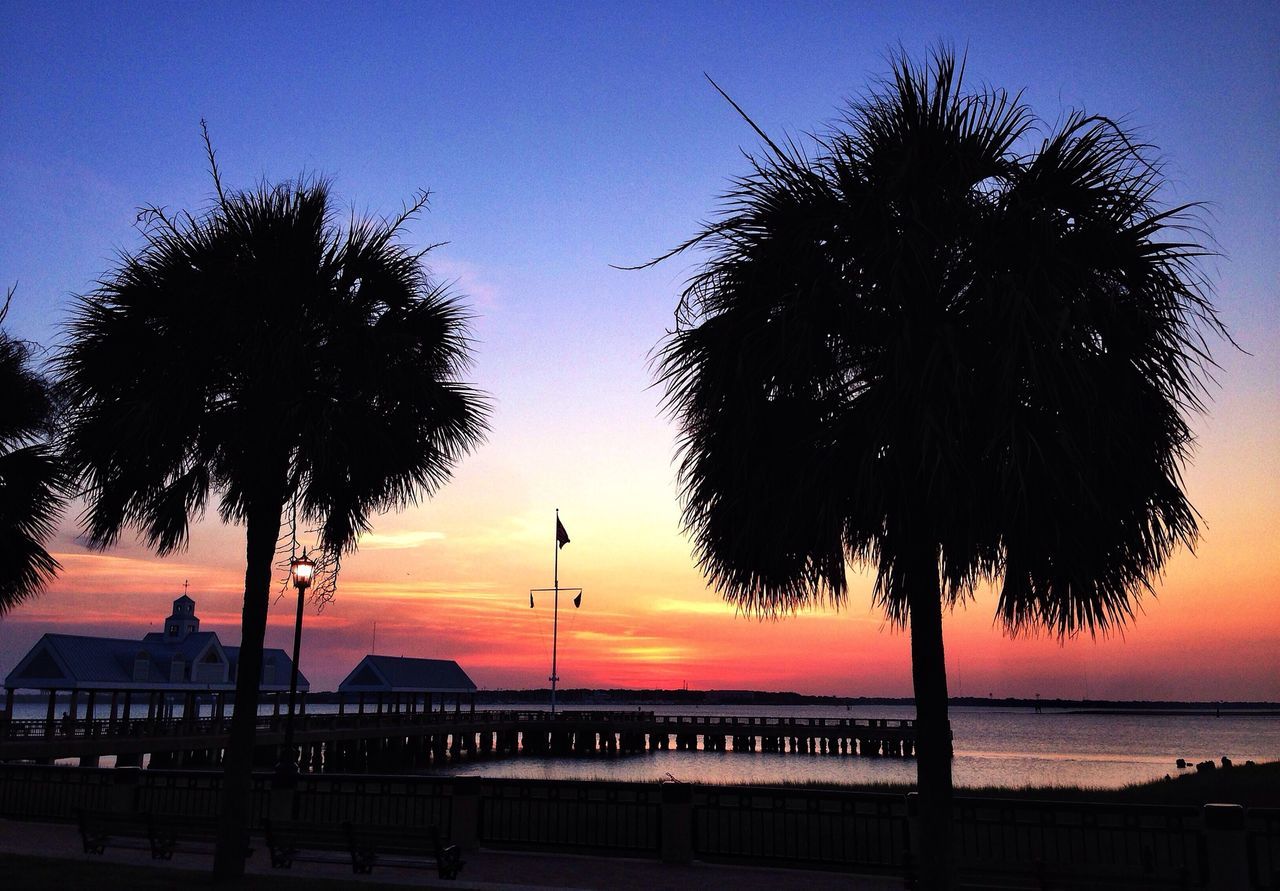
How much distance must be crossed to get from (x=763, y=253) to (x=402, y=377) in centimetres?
544

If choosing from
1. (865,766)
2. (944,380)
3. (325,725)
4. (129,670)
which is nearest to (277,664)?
(325,725)

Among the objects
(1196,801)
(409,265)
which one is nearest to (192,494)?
(409,265)

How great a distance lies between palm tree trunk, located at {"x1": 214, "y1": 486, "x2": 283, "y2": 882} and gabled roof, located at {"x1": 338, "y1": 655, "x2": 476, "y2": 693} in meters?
68.3

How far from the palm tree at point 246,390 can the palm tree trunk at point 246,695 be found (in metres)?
0.02

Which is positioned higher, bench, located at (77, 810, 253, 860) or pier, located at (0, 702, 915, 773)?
bench, located at (77, 810, 253, 860)

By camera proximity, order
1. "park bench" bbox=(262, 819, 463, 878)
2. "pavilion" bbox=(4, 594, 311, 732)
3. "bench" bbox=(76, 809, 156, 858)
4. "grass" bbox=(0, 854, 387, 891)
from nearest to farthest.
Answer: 1. "grass" bbox=(0, 854, 387, 891)
2. "park bench" bbox=(262, 819, 463, 878)
3. "bench" bbox=(76, 809, 156, 858)
4. "pavilion" bbox=(4, 594, 311, 732)

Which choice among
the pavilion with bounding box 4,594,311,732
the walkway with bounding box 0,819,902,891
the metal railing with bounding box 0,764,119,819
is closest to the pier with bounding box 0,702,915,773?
the pavilion with bounding box 4,594,311,732

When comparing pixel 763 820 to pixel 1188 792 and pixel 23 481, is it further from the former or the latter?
pixel 1188 792

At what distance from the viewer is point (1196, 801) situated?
3391 cm

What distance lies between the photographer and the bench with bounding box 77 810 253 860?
14562 mm

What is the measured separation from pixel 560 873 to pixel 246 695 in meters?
5.20

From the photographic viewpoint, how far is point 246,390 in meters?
12.3

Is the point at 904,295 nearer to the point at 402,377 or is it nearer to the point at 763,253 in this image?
the point at 763,253

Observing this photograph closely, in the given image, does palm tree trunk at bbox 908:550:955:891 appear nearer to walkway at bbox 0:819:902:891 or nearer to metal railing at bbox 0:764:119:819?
walkway at bbox 0:819:902:891
